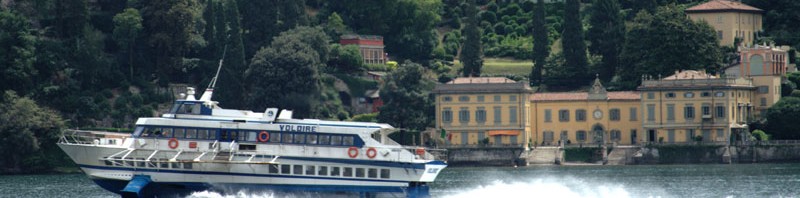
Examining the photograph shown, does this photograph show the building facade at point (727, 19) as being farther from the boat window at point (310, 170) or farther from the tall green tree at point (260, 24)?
the boat window at point (310, 170)

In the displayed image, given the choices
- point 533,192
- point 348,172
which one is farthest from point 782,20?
point 348,172

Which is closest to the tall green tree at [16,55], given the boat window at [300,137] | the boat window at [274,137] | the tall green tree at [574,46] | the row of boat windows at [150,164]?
the tall green tree at [574,46]

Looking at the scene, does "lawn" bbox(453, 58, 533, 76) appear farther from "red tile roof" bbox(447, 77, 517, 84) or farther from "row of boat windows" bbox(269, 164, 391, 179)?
"row of boat windows" bbox(269, 164, 391, 179)

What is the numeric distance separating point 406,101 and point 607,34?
19.0m

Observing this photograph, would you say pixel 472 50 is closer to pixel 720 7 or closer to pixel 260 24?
pixel 260 24

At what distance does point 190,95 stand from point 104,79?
68965 millimetres

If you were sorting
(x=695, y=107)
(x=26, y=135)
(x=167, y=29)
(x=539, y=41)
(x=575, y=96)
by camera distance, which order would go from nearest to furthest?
(x=26, y=135)
(x=695, y=107)
(x=575, y=96)
(x=167, y=29)
(x=539, y=41)

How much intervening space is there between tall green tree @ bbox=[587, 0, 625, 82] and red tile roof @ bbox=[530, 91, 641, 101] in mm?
5814

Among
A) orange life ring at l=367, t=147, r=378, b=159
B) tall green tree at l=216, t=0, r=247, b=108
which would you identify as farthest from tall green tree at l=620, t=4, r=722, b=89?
orange life ring at l=367, t=147, r=378, b=159

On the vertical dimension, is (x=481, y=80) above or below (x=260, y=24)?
below

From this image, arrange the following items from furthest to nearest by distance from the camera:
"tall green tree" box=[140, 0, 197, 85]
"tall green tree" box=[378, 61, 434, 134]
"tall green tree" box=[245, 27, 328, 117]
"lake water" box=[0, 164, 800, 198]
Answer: "tall green tree" box=[140, 0, 197, 85]
"tall green tree" box=[245, 27, 328, 117]
"tall green tree" box=[378, 61, 434, 134]
"lake water" box=[0, 164, 800, 198]

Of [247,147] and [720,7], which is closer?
[247,147]

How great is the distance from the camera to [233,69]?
153250 millimetres

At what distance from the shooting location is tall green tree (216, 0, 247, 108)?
152 meters
